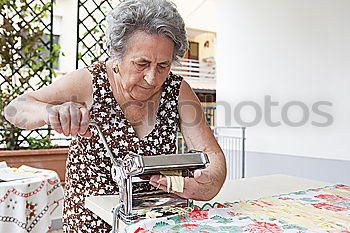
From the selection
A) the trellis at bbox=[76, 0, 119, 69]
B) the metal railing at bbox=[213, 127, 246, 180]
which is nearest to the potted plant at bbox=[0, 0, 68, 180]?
the trellis at bbox=[76, 0, 119, 69]

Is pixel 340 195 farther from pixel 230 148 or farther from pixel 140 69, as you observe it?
pixel 230 148

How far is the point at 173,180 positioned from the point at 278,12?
3.86m

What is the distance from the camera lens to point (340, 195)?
143 cm

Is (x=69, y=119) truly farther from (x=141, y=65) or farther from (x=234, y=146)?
(x=234, y=146)

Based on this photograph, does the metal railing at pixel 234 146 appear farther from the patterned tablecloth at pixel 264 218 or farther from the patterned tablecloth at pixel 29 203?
the patterned tablecloth at pixel 264 218

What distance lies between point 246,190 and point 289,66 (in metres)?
3.01

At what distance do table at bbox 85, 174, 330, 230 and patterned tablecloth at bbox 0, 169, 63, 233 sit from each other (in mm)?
1370

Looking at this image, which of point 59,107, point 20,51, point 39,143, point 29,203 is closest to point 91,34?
point 20,51

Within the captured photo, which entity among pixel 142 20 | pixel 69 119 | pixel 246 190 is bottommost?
pixel 246 190

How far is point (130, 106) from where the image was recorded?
1.33 m

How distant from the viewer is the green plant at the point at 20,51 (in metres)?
3.85

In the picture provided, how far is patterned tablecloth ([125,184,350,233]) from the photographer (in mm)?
960

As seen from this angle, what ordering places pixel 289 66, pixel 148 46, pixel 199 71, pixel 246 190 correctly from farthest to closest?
pixel 199 71 < pixel 289 66 < pixel 246 190 < pixel 148 46

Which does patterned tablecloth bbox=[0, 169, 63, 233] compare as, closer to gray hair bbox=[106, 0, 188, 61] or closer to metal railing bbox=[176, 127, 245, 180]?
gray hair bbox=[106, 0, 188, 61]
